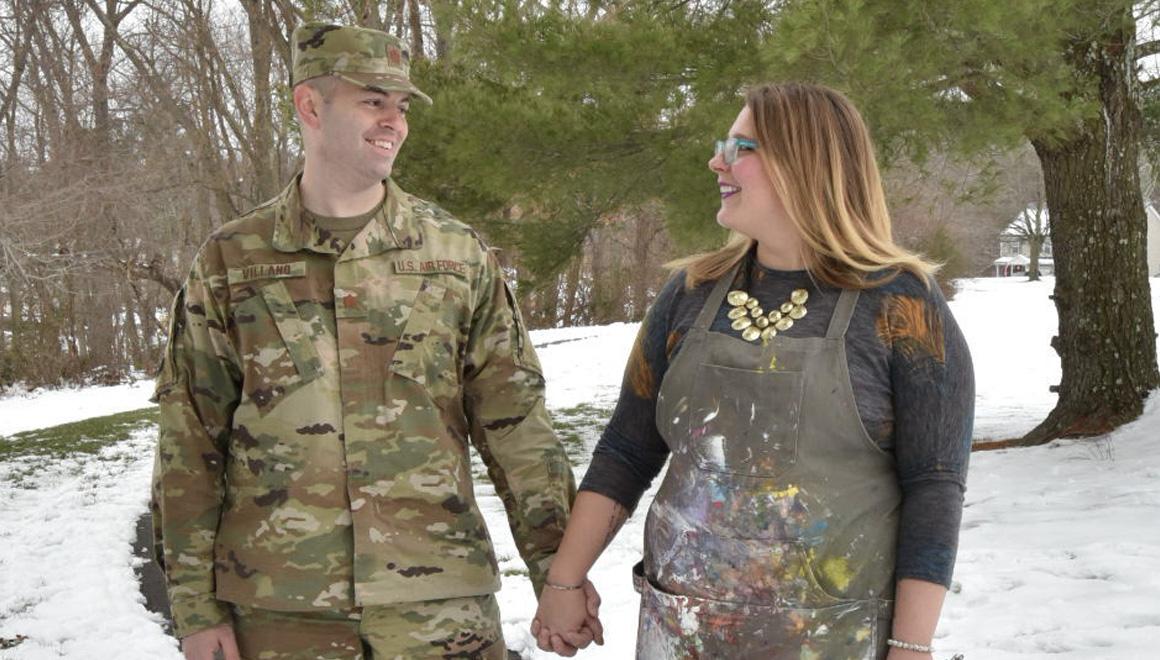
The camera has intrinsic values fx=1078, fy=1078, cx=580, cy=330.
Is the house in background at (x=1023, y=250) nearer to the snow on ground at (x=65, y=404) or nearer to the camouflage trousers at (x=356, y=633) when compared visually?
the snow on ground at (x=65, y=404)

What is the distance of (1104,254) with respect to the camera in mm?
7668

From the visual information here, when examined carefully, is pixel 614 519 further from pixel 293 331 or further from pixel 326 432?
pixel 293 331

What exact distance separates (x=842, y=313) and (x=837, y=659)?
0.59 meters

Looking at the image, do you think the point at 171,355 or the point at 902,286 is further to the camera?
the point at 171,355

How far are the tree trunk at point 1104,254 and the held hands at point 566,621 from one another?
641cm

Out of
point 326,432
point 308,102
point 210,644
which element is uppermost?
point 308,102

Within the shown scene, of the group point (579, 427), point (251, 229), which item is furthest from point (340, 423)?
point (579, 427)

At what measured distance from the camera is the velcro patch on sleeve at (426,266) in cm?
229

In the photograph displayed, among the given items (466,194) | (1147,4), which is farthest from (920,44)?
(466,194)

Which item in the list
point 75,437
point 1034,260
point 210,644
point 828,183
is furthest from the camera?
point 1034,260

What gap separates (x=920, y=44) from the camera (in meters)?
5.73

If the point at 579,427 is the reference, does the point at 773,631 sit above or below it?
above

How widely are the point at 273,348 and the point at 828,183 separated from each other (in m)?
1.14

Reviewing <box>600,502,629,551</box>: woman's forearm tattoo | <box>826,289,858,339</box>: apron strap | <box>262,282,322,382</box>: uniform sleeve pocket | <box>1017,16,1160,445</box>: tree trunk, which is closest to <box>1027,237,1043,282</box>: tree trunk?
<box>1017,16,1160,445</box>: tree trunk
